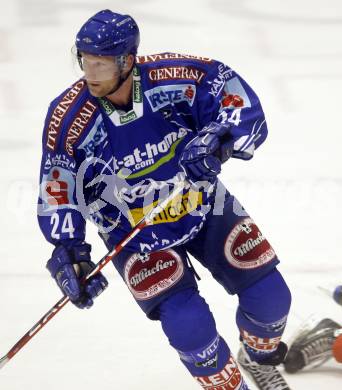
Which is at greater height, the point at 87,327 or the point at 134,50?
the point at 134,50

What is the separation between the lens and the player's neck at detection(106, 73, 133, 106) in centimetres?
387

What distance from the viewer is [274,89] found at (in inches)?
281

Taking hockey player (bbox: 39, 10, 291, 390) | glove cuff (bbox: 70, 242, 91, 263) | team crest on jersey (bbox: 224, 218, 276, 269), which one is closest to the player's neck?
hockey player (bbox: 39, 10, 291, 390)

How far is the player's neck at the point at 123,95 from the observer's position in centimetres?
387

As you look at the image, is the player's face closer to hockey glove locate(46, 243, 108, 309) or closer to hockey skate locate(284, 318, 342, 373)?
hockey glove locate(46, 243, 108, 309)

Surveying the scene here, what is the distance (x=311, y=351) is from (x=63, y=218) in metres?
1.39

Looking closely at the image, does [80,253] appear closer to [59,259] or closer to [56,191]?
[59,259]

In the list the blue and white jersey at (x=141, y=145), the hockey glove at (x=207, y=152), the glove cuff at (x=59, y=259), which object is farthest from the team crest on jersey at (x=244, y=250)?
the glove cuff at (x=59, y=259)

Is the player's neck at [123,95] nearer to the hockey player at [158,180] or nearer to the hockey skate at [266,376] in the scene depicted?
the hockey player at [158,180]

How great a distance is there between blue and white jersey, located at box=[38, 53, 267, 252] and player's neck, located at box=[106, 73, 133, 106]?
0.9 inches

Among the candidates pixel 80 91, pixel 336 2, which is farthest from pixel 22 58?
pixel 80 91

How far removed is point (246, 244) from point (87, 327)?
125 centimetres

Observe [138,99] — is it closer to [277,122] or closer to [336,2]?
[277,122]

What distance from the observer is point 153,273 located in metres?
3.96
